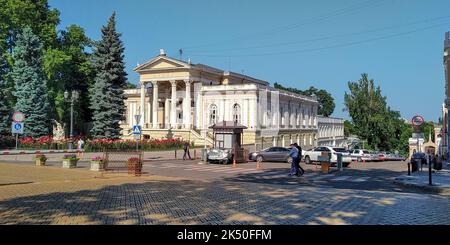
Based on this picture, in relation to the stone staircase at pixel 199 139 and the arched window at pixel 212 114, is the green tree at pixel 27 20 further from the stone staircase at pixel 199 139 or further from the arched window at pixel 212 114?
the arched window at pixel 212 114

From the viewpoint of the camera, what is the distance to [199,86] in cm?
6850

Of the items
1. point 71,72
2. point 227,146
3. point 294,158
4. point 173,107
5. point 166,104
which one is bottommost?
point 294,158

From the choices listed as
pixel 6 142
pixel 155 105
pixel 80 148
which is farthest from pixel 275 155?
pixel 155 105

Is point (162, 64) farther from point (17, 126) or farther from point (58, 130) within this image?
point (17, 126)

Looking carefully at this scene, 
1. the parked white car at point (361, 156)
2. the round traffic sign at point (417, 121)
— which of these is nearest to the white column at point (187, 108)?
the parked white car at point (361, 156)

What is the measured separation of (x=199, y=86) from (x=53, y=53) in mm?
23024

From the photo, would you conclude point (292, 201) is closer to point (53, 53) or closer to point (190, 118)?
point (53, 53)

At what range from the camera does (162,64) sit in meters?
67.7

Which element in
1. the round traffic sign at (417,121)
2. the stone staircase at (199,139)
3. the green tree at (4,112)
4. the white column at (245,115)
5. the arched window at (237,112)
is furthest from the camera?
the arched window at (237,112)

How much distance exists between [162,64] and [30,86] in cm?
2235

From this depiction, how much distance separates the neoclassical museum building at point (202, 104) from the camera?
64.4m

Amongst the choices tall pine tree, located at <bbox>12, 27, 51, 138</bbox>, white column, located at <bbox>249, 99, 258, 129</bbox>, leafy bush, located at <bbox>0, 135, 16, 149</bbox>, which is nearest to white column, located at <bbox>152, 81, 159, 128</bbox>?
white column, located at <bbox>249, 99, 258, 129</bbox>

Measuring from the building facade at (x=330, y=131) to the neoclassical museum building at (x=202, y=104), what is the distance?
73.7 feet
